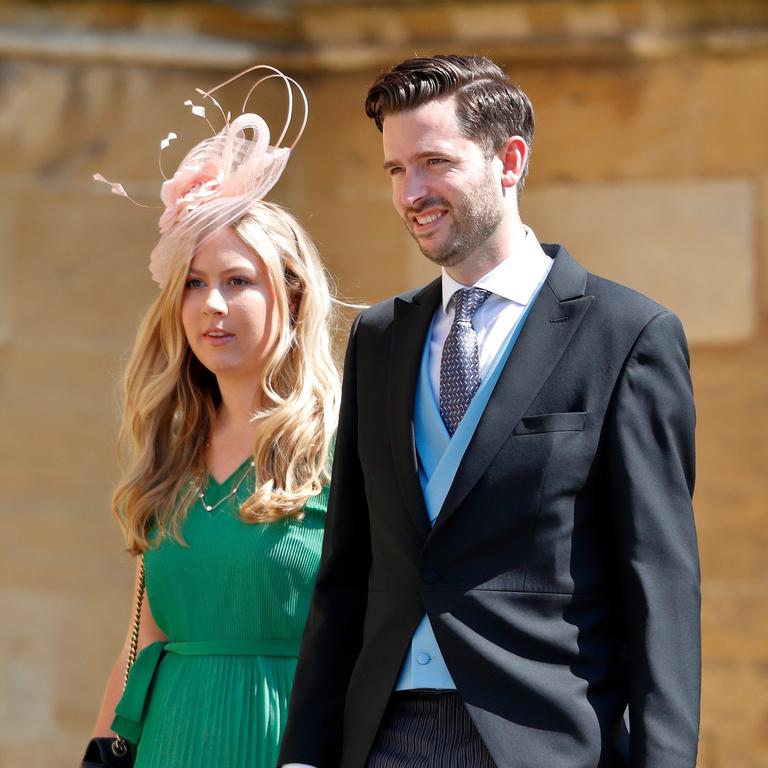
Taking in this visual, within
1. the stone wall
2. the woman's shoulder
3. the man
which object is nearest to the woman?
the woman's shoulder

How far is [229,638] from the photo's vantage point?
3.25m

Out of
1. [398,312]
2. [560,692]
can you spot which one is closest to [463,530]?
[560,692]

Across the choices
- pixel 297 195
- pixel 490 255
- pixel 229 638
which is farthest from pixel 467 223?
pixel 297 195

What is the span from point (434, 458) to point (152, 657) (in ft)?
3.48

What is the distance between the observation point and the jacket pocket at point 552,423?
2465 millimetres

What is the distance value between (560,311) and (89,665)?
3.15 metres

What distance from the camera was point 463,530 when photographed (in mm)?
2465

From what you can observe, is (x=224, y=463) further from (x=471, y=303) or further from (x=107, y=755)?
(x=471, y=303)

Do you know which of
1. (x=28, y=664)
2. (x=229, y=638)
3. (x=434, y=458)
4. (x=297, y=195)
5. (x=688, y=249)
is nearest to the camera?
(x=434, y=458)

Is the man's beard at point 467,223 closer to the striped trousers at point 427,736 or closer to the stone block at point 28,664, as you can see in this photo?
the striped trousers at point 427,736

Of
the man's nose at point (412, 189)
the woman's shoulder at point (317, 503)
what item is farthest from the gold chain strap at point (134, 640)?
the man's nose at point (412, 189)

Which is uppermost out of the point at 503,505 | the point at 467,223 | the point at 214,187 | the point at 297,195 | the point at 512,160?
the point at 297,195

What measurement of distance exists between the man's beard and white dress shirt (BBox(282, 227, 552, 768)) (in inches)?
2.3

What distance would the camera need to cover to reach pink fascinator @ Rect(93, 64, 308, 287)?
343 centimetres
